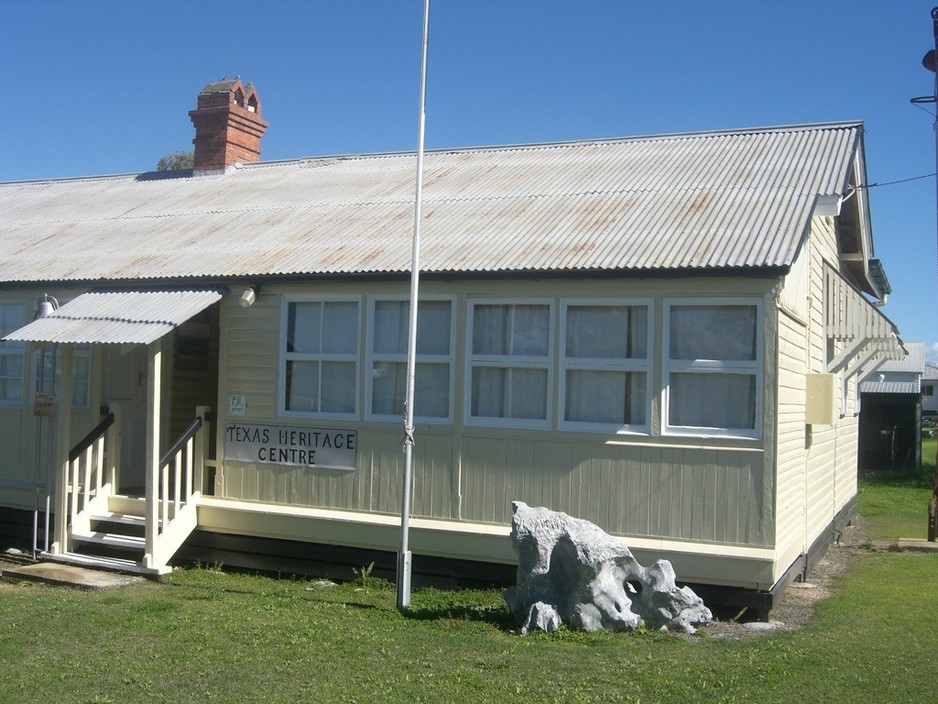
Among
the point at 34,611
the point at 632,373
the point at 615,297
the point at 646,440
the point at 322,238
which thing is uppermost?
the point at 322,238

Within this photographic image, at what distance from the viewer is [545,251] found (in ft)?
32.4

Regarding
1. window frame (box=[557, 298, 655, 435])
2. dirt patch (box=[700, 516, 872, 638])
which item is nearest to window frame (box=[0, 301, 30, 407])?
window frame (box=[557, 298, 655, 435])

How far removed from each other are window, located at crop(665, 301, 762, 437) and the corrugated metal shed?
1.67 ft

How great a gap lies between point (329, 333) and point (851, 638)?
17.9 ft

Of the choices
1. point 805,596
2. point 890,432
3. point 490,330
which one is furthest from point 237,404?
point 890,432

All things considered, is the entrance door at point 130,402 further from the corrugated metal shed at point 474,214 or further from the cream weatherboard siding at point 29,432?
the corrugated metal shed at point 474,214

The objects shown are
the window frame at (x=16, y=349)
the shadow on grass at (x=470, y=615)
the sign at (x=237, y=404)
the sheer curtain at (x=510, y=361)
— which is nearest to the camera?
the shadow on grass at (x=470, y=615)

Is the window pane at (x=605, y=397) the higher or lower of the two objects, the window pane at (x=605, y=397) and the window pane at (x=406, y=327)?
the lower

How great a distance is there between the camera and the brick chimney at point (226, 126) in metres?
16.3

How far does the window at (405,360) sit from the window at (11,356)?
4.54 m

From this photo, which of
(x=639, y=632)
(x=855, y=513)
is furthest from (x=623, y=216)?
(x=855, y=513)

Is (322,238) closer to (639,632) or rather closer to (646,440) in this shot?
(646,440)

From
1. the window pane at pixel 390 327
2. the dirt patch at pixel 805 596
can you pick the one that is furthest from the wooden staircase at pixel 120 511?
the dirt patch at pixel 805 596

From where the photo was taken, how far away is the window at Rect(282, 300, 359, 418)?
34.5 ft
